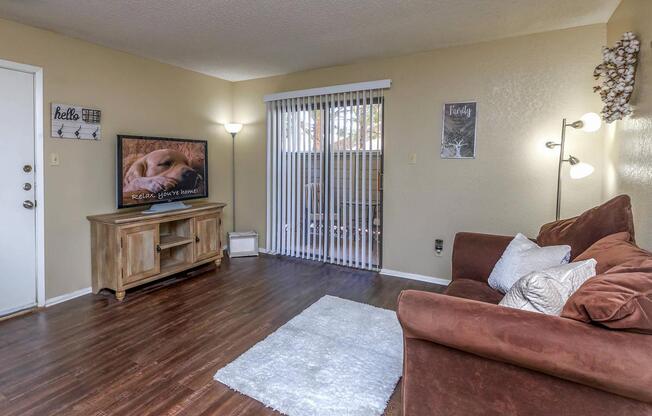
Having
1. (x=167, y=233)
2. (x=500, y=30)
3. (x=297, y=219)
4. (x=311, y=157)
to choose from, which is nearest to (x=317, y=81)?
(x=311, y=157)

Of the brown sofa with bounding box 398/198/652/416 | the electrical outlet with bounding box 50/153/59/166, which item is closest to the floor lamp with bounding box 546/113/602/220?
the brown sofa with bounding box 398/198/652/416

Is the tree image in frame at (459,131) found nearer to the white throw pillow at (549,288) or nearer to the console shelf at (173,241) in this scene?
the white throw pillow at (549,288)

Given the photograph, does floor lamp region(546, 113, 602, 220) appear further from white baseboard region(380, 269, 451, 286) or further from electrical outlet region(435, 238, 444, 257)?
white baseboard region(380, 269, 451, 286)

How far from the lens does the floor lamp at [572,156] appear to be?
2.83 metres

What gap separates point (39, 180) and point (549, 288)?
3808 mm

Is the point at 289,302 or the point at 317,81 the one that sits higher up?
the point at 317,81

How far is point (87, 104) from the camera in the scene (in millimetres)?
3418

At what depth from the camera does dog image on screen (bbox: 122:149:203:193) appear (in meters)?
3.69

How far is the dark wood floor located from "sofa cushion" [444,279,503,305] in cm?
99

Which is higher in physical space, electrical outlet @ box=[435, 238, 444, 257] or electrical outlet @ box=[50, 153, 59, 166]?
electrical outlet @ box=[50, 153, 59, 166]

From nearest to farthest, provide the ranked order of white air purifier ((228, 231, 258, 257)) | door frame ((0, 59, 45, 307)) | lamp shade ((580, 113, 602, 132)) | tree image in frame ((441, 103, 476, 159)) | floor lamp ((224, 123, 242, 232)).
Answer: lamp shade ((580, 113, 602, 132)) → door frame ((0, 59, 45, 307)) → tree image in frame ((441, 103, 476, 159)) → white air purifier ((228, 231, 258, 257)) → floor lamp ((224, 123, 242, 232))

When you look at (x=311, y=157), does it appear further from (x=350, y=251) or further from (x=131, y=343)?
(x=131, y=343)

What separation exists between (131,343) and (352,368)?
156cm

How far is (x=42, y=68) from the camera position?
3.08 m
